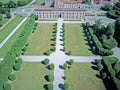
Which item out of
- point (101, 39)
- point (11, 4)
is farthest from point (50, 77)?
point (11, 4)

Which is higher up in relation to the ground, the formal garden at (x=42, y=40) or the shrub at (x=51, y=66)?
the formal garden at (x=42, y=40)

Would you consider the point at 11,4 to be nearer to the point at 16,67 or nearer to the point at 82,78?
the point at 16,67

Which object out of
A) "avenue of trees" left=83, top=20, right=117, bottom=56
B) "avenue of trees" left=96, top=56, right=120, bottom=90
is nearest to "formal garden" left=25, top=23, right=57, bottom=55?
"avenue of trees" left=83, top=20, right=117, bottom=56

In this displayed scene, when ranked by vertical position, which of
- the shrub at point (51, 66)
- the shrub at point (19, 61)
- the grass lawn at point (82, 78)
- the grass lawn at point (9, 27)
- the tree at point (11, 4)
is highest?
the tree at point (11, 4)

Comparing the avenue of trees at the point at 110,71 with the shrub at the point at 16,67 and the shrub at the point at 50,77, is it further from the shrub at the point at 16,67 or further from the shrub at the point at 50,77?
the shrub at the point at 16,67

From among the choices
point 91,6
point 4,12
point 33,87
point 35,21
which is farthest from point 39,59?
point 91,6

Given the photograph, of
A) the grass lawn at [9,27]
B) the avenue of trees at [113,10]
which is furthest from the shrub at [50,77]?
the avenue of trees at [113,10]

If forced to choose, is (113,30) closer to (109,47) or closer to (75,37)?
(109,47)

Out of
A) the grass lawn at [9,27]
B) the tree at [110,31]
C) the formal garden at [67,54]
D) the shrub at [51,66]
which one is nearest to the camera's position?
the formal garden at [67,54]

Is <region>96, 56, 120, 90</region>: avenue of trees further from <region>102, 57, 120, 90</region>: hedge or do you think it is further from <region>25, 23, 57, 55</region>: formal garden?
<region>25, 23, 57, 55</region>: formal garden
